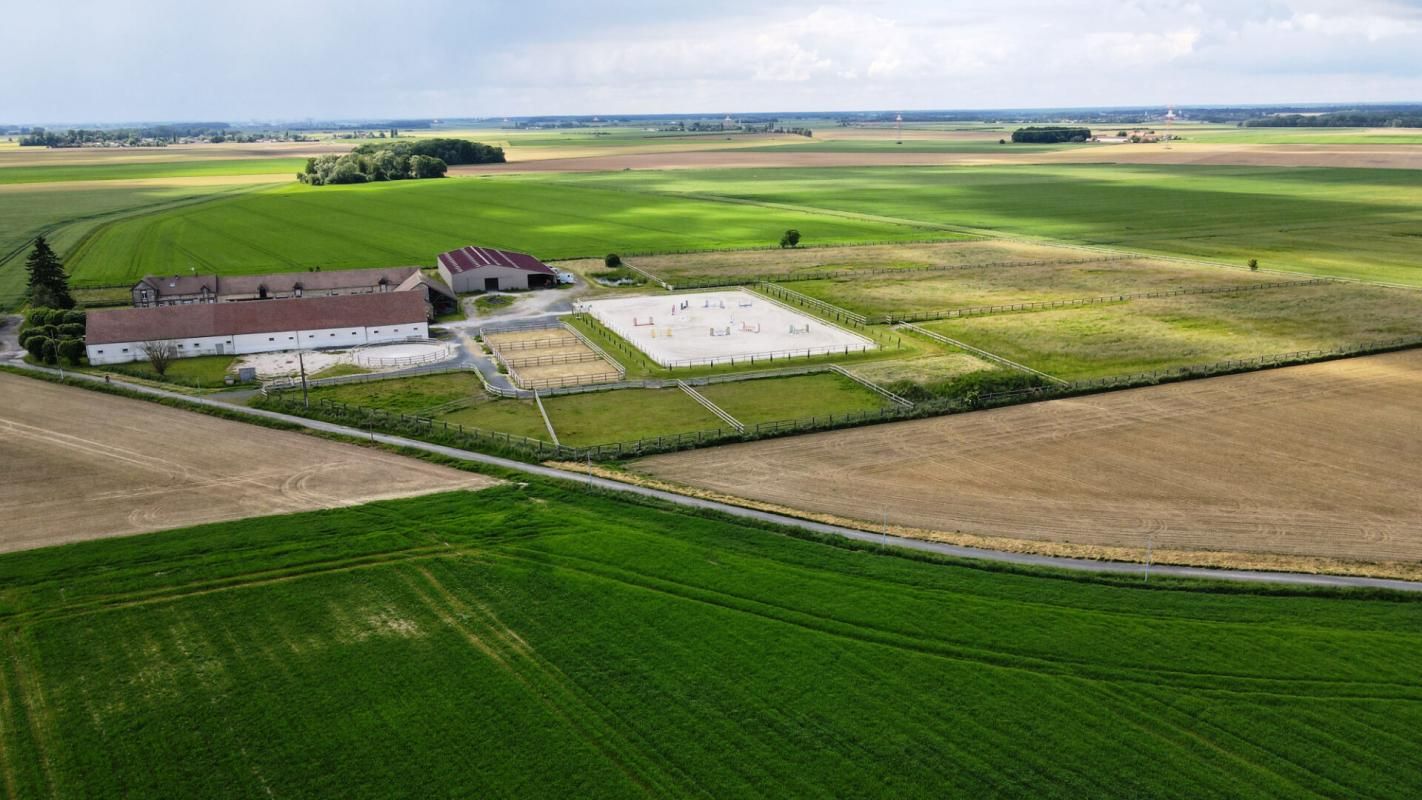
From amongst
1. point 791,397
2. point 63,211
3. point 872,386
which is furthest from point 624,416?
point 63,211

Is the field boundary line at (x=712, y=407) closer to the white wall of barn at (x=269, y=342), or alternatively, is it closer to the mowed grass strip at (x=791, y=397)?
the mowed grass strip at (x=791, y=397)

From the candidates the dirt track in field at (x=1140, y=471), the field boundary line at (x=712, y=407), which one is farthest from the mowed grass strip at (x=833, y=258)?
the dirt track in field at (x=1140, y=471)

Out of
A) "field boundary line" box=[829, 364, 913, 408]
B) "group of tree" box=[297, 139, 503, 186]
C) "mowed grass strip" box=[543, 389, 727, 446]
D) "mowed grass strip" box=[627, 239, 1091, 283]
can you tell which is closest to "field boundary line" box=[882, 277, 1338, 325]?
"field boundary line" box=[829, 364, 913, 408]

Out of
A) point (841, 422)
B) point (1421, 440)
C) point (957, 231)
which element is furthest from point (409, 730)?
point (957, 231)

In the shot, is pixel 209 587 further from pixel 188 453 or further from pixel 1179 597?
pixel 1179 597

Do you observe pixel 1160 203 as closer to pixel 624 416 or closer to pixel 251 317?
pixel 624 416

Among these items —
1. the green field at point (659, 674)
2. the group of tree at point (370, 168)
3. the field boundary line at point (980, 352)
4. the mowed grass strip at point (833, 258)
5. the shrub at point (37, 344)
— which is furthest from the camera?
the group of tree at point (370, 168)
